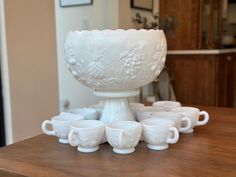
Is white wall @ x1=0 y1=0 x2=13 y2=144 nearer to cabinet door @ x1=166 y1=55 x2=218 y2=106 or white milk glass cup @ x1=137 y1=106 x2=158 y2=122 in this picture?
white milk glass cup @ x1=137 y1=106 x2=158 y2=122

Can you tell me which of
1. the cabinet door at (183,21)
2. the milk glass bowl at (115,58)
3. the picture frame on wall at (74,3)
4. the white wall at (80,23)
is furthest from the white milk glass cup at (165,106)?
the cabinet door at (183,21)

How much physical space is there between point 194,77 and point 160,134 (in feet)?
9.05

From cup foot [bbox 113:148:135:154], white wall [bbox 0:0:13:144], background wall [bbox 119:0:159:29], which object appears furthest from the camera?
background wall [bbox 119:0:159:29]

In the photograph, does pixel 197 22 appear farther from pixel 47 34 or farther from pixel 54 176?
pixel 54 176

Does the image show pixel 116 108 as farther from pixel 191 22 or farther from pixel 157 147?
pixel 191 22

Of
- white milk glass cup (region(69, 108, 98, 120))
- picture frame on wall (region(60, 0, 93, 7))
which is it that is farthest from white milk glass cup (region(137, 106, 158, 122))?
picture frame on wall (region(60, 0, 93, 7))

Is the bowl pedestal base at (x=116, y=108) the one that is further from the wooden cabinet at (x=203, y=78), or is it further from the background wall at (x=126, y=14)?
the wooden cabinet at (x=203, y=78)

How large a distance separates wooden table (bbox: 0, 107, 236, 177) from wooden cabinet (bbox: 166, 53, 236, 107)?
8.27 feet

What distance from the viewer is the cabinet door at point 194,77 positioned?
3.30m

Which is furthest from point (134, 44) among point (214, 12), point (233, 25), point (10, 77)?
point (233, 25)

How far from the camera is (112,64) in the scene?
2.46 feet

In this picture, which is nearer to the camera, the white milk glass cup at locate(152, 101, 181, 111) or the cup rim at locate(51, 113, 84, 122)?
the cup rim at locate(51, 113, 84, 122)

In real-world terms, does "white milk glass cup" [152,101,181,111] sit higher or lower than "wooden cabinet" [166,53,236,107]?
higher

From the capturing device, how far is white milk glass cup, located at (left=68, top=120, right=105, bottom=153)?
28.6 inches
